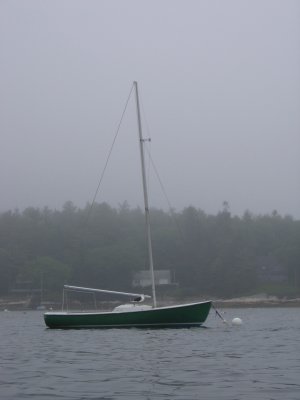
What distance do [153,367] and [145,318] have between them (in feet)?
67.7

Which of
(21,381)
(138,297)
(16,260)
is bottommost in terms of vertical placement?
(21,381)

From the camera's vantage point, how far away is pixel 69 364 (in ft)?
87.5

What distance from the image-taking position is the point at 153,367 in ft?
83.3

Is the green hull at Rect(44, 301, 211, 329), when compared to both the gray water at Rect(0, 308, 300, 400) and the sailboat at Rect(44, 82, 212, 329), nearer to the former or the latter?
the sailboat at Rect(44, 82, 212, 329)

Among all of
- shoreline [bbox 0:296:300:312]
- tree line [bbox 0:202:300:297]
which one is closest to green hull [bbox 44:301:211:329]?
shoreline [bbox 0:296:300:312]

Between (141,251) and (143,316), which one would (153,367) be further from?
(141,251)

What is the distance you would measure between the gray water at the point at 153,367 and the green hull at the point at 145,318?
4.67 m

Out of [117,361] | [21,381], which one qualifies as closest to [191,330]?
[117,361]

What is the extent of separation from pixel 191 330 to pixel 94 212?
13932cm

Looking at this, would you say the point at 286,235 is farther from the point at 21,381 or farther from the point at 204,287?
the point at 21,381

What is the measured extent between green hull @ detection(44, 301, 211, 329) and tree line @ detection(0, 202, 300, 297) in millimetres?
100722

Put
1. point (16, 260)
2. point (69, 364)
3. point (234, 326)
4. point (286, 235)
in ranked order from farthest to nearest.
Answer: point (286, 235), point (16, 260), point (234, 326), point (69, 364)

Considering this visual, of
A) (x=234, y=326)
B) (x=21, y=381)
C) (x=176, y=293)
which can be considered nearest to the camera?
(x=21, y=381)

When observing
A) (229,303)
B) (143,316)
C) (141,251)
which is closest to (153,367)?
(143,316)
